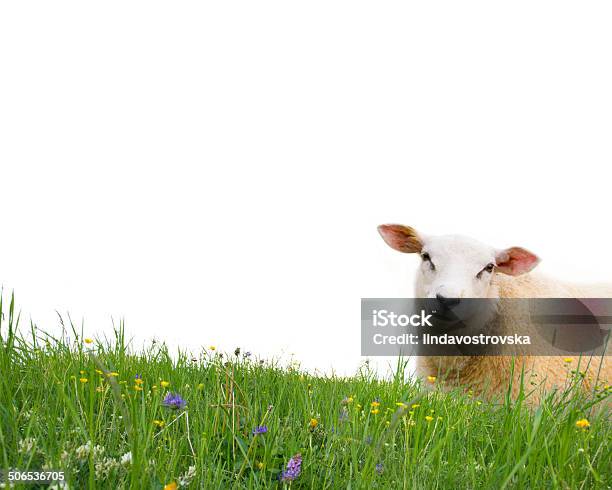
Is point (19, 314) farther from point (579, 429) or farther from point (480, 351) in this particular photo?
point (480, 351)

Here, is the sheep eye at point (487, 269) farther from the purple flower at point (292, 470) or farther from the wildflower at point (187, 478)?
the wildflower at point (187, 478)

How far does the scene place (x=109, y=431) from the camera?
2568 millimetres

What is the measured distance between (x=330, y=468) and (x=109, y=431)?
0.93 metres

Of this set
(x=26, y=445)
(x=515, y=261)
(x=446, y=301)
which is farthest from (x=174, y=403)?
(x=515, y=261)

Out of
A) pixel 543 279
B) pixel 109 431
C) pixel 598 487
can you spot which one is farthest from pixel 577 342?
pixel 109 431

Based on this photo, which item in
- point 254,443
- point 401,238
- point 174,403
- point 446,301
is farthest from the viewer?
point 401,238

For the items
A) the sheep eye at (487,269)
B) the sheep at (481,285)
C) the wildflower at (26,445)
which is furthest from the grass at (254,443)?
the sheep eye at (487,269)

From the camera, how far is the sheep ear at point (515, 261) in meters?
6.13

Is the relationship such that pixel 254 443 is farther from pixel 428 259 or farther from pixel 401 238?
pixel 401 238

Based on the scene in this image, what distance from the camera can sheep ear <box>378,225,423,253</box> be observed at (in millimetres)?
6398

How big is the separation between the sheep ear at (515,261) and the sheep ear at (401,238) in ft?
2.70

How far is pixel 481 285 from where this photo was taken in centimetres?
614

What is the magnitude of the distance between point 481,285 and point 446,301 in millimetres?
606

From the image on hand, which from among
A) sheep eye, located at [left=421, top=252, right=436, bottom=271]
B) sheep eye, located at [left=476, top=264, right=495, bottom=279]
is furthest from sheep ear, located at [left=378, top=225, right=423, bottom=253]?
sheep eye, located at [left=476, top=264, right=495, bottom=279]
